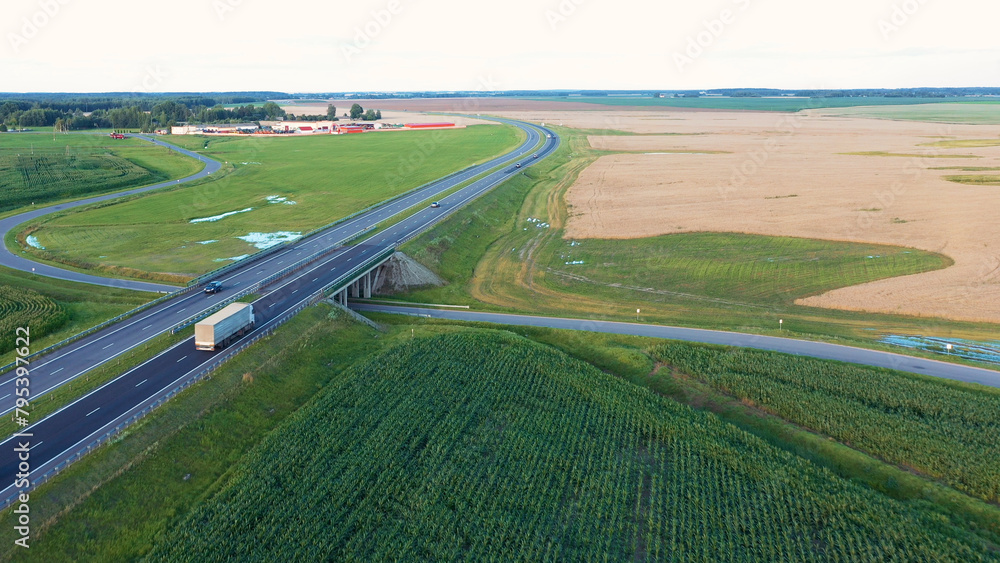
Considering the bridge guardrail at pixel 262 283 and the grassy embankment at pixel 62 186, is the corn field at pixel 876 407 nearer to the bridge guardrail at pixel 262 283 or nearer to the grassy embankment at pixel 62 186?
the bridge guardrail at pixel 262 283

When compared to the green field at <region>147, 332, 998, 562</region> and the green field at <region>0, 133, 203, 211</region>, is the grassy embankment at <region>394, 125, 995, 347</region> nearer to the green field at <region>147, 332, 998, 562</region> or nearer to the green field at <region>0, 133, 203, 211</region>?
the green field at <region>147, 332, 998, 562</region>

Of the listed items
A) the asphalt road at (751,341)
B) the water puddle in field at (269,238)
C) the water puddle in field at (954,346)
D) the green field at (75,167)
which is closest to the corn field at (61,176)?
the green field at (75,167)

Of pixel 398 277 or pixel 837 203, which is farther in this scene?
pixel 837 203

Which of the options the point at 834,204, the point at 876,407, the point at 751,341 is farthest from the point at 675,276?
the point at 834,204

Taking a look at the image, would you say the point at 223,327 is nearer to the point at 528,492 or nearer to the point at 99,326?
the point at 99,326

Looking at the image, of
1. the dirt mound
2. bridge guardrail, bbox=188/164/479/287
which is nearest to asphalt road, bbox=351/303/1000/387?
the dirt mound

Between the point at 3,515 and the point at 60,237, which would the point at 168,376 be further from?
the point at 60,237
